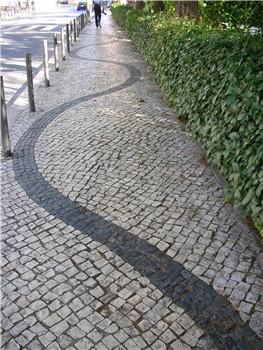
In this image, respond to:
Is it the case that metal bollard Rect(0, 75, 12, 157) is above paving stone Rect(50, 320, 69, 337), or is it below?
above

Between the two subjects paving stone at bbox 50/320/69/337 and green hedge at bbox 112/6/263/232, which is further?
green hedge at bbox 112/6/263/232

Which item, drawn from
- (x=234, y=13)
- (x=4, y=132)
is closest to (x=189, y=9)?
(x=234, y=13)

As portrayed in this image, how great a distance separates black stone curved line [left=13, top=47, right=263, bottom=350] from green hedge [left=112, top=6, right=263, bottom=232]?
741mm

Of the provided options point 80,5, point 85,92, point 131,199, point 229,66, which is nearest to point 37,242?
point 131,199

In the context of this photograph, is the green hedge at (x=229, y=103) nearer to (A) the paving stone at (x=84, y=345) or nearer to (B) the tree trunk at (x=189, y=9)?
(A) the paving stone at (x=84, y=345)

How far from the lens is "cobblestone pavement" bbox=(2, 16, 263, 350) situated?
9.11ft

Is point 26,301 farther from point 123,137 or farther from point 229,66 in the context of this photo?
point 123,137

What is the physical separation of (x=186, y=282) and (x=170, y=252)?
412 mm

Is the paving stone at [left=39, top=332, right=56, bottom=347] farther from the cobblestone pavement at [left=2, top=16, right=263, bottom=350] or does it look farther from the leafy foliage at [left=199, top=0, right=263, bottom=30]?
the leafy foliage at [left=199, top=0, right=263, bottom=30]

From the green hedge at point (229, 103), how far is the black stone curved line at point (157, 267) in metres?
0.74

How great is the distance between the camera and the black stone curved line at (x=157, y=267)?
108 inches

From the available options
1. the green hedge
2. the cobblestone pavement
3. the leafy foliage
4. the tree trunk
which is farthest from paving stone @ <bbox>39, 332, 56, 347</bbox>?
the tree trunk

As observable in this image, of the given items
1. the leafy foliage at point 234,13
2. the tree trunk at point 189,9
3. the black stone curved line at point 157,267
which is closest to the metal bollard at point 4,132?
the black stone curved line at point 157,267

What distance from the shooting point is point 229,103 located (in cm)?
380
